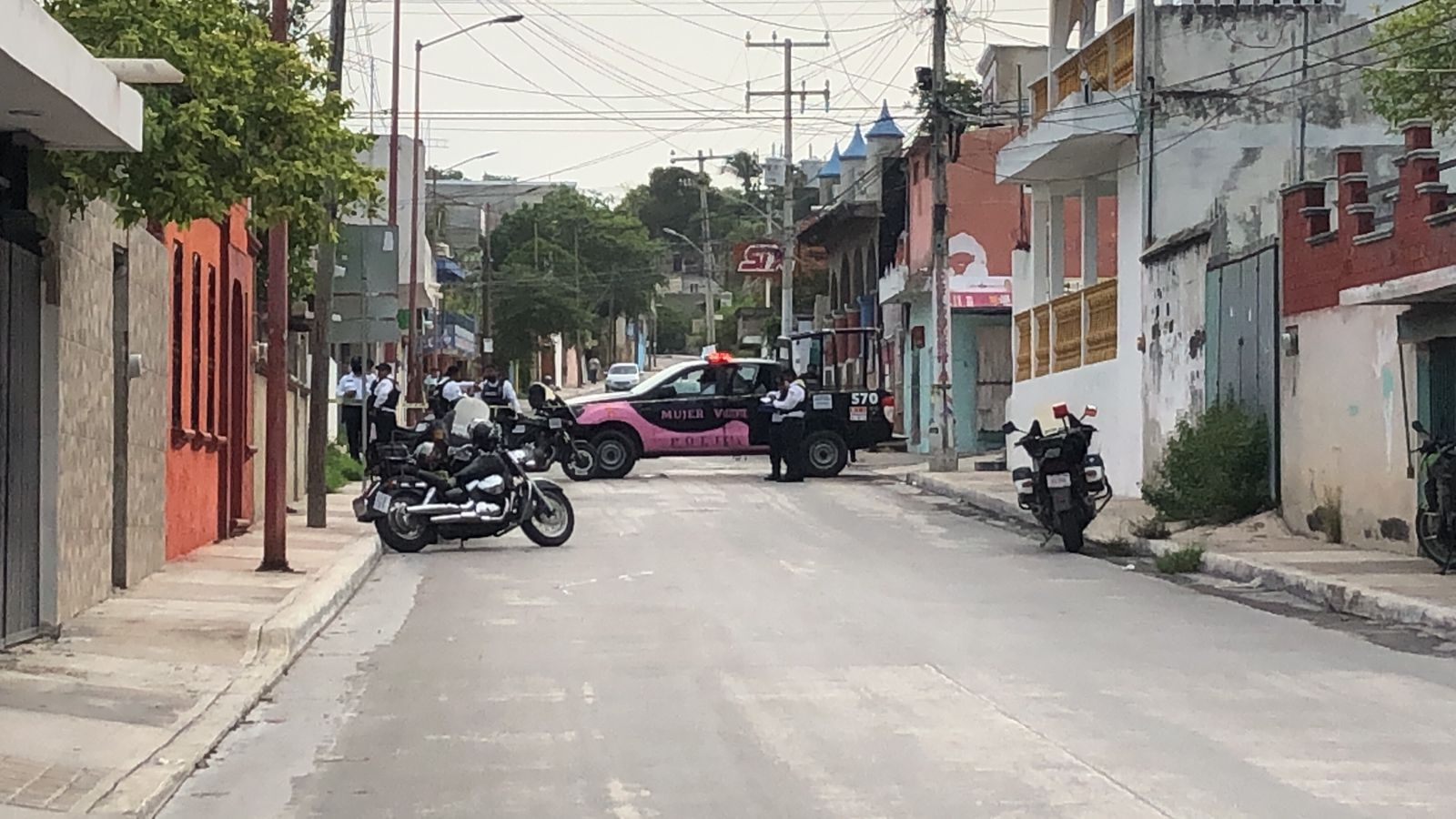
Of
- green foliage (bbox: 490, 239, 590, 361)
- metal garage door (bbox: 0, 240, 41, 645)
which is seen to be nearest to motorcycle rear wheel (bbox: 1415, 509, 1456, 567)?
metal garage door (bbox: 0, 240, 41, 645)

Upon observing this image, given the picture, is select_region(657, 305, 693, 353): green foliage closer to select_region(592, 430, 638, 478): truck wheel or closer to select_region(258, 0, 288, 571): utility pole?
select_region(592, 430, 638, 478): truck wheel

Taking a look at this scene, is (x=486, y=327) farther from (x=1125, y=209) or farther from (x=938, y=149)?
(x=1125, y=209)

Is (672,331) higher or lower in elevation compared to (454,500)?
higher

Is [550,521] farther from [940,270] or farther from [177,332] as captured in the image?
[940,270]

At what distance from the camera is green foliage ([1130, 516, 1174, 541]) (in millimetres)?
20703

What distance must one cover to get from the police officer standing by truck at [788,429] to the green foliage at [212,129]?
16.9 metres

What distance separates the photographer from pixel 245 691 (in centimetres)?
1109

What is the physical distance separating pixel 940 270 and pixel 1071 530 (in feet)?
46.7

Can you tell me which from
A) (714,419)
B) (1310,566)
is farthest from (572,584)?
(714,419)

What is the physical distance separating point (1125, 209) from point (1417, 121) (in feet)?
31.5

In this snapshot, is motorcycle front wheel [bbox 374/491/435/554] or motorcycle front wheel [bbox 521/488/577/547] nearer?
motorcycle front wheel [bbox 374/491/435/554]

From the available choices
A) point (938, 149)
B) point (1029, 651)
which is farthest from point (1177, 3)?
point (1029, 651)

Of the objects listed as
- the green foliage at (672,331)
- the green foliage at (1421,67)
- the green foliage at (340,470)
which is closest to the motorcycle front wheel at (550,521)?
the green foliage at (340,470)

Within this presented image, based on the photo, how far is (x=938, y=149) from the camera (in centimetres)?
3350
